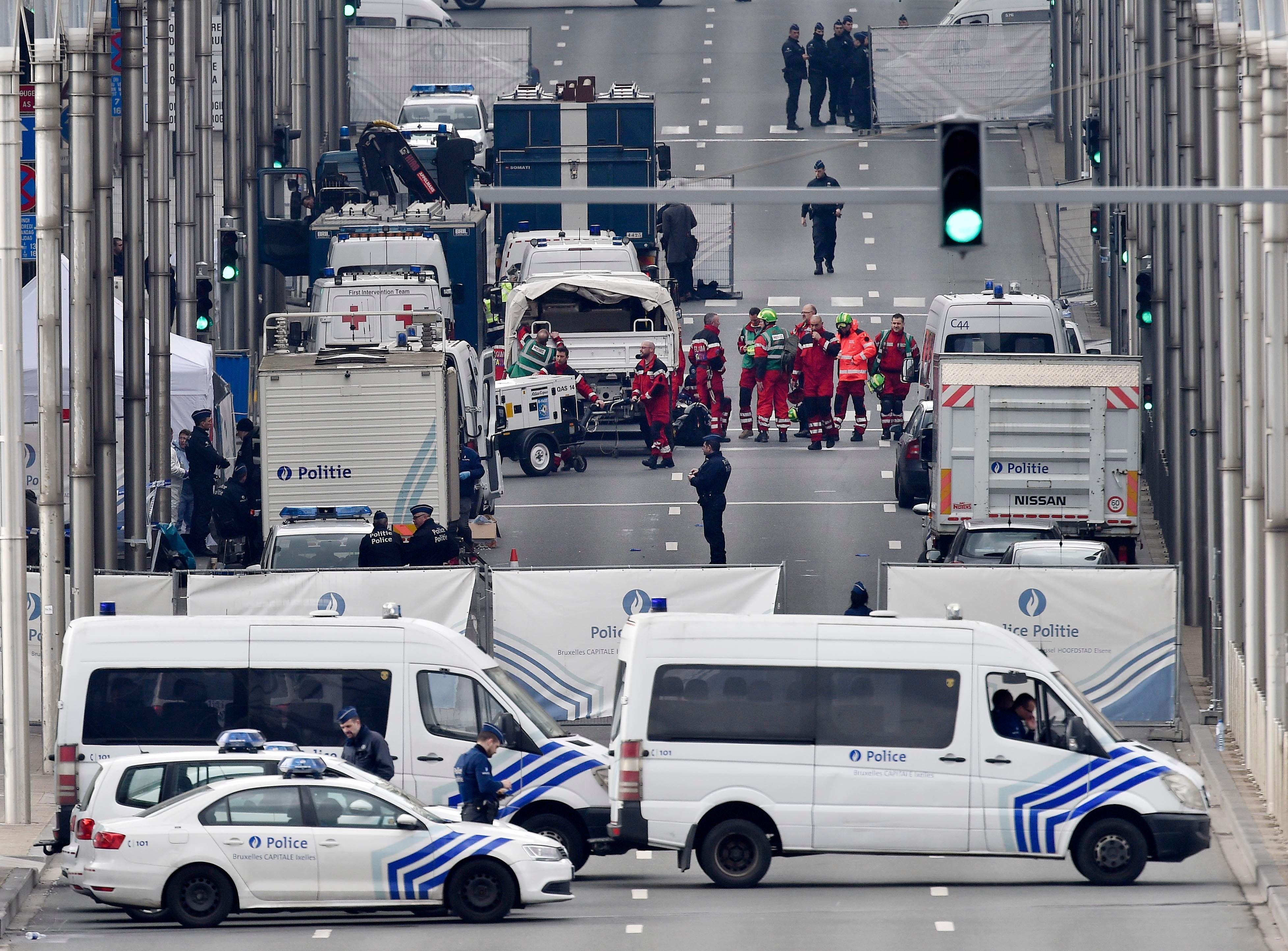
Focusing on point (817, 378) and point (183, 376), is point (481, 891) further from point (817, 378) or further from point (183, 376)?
point (817, 378)

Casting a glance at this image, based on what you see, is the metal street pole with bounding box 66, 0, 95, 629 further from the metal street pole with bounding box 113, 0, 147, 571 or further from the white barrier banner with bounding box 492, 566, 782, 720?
the white barrier banner with bounding box 492, 566, 782, 720

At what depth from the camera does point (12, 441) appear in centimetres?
2111

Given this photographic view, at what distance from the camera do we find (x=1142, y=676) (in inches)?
924

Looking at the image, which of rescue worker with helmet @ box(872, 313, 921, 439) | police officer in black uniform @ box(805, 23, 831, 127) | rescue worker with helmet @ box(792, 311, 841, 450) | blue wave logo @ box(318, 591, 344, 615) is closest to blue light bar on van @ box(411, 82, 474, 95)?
police officer in black uniform @ box(805, 23, 831, 127)

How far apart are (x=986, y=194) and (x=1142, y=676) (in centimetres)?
1161

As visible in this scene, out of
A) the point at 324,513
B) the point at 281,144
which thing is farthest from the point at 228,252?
the point at 281,144

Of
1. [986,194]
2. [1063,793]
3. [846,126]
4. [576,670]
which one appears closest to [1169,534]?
[576,670]

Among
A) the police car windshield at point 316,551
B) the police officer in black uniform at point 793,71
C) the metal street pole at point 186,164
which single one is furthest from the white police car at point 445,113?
the police car windshield at point 316,551

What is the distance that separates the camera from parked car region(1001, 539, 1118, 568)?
26031 mm

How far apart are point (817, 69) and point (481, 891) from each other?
45815 mm

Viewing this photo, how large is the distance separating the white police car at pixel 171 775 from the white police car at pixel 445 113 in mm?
38435

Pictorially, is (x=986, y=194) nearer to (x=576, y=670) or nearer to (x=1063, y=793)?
(x=1063, y=793)

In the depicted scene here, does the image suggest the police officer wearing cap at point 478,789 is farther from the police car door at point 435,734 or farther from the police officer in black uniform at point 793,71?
the police officer in black uniform at point 793,71

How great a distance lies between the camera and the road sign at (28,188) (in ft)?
103
